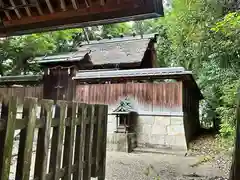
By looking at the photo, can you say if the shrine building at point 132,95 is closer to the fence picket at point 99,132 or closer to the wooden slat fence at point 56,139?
the fence picket at point 99,132

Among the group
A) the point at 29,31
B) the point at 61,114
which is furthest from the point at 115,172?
the point at 29,31

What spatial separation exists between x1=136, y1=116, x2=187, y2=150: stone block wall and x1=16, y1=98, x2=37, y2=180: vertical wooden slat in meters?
7.72

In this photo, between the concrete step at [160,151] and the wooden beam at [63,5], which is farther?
the concrete step at [160,151]

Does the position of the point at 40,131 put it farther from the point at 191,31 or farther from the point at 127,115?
the point at 191,31

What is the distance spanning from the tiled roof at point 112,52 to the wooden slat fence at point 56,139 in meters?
8.78

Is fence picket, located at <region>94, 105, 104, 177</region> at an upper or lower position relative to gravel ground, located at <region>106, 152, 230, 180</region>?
upper

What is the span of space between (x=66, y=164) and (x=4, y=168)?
1.01 meters

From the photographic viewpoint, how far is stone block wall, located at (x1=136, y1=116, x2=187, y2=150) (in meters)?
9.05

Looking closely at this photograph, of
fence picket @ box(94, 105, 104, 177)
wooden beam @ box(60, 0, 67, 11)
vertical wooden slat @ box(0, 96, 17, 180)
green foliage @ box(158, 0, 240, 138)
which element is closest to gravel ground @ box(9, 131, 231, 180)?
green foliage @ box(158, 0, 240, 138)

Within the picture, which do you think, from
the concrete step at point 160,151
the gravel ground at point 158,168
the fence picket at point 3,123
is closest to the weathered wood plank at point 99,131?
the gravel ground at point 158,168

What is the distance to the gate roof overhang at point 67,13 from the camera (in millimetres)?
2373

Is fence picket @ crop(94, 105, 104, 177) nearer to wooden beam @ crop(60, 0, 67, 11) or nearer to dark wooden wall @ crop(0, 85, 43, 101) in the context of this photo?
wooden beam @ crop(60, 0, 67, 11)

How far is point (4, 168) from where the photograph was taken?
180 cm

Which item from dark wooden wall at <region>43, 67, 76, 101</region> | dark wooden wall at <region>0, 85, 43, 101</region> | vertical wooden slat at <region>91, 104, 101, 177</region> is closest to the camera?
vertical wooden slat at <region>91, 104, 101, 177</region>
